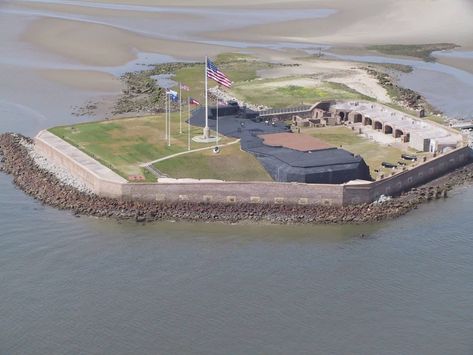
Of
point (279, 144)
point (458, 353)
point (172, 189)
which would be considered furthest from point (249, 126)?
point (458, 353)

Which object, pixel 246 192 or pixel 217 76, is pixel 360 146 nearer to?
pixel 217 76

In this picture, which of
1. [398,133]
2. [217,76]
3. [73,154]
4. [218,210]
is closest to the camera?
[218,210]

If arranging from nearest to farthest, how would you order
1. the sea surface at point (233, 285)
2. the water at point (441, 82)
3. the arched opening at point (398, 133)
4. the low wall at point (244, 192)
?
the sea surface at point (233, 285) → the low wall at point (244, 192) → the arched opening at point (398, 133) → the water at point (441, 82)

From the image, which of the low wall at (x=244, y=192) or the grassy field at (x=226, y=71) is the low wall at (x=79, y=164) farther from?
the grassy field at (x=226, y=71)

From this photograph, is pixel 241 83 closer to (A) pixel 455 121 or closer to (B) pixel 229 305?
(A) pixel 455 121

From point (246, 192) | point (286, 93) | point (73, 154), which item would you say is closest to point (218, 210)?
point (246, 192)

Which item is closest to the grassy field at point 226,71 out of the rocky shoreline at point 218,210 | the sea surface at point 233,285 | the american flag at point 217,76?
the american flag at point 217,76
